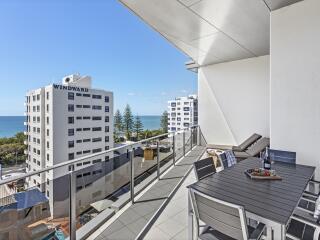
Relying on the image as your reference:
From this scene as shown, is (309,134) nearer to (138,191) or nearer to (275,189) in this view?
(275,189)

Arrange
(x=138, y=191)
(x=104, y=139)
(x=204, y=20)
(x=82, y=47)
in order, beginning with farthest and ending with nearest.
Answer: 1. (x=82, y=47)
2. (x=104, y=139)
3. (x=204, y=20)
4. (x=138, y=191)

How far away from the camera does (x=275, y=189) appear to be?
187 centimetres

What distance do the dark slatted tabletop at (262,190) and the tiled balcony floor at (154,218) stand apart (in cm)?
85

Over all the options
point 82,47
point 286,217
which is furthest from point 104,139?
point 286,217

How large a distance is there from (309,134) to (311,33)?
63.1 inches

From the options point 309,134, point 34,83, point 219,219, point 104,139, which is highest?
point 34,83

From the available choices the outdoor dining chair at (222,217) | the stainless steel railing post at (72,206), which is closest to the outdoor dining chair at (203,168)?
the outdoor dining chair at (222,217)

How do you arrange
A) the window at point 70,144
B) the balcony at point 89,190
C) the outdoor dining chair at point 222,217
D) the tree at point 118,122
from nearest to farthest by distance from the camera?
the outdoor dining chair at point 222,217 < the balcony at point 89,190 < the window at point 70,144 < the tree at point 118,122

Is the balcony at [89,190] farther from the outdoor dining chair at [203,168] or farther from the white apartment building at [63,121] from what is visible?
the white apartment building at [63,121]

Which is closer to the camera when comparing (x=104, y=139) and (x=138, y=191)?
(x=138, y=191)

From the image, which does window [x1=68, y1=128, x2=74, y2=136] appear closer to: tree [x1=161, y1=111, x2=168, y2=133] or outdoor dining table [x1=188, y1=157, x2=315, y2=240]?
tree [x1=161, y1=111, x2=168, y2=133]

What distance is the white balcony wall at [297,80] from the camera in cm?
300

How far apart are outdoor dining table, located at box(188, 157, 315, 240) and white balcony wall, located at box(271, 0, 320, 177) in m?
0.74

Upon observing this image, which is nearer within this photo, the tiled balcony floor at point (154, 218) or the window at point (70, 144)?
the tiled balcony floor at point (154, 218)
